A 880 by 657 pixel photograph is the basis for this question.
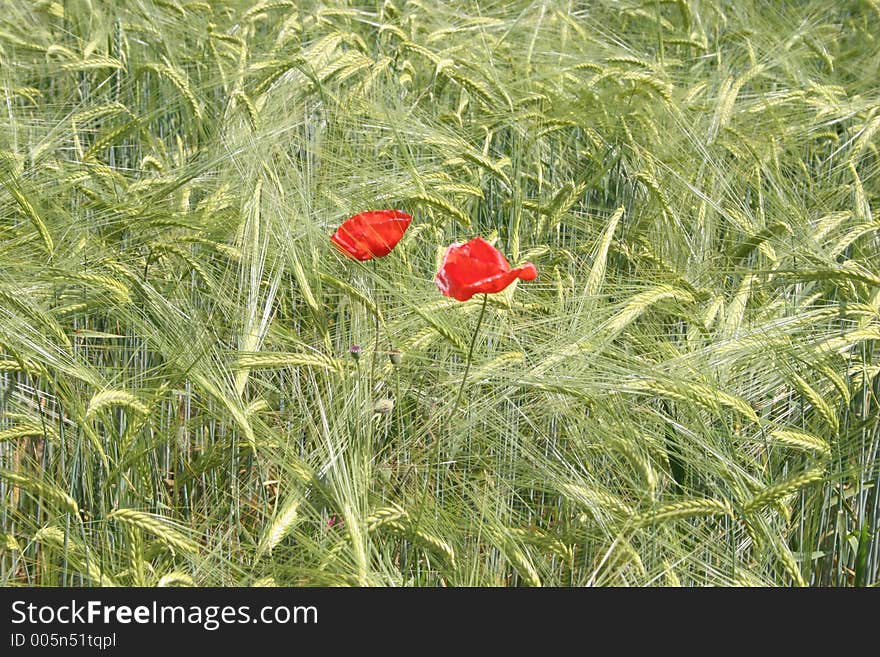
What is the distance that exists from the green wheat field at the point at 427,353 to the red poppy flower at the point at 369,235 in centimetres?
9

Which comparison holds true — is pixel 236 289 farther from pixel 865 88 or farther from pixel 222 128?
pixel 865 88

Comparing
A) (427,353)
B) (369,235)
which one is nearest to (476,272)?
(369,235)

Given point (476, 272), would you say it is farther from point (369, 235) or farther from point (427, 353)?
point (427, 353)

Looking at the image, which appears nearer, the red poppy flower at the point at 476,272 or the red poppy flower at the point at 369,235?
the red poppy flower at the point at 476,272

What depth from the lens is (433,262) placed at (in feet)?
5.09

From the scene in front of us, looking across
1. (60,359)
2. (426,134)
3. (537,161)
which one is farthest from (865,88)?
(60,359)

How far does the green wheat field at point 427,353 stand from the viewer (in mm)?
1136

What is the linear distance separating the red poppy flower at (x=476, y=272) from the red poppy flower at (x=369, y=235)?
5.6 inches

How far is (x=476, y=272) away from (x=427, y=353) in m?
0.32

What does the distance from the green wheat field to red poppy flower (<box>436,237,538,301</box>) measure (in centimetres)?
14

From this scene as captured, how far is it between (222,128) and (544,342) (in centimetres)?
70

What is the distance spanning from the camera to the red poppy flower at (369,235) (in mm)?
1220

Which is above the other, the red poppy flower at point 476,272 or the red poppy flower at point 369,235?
the red poppy flower at point 369,235

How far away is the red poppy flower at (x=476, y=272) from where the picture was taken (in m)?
1.04
